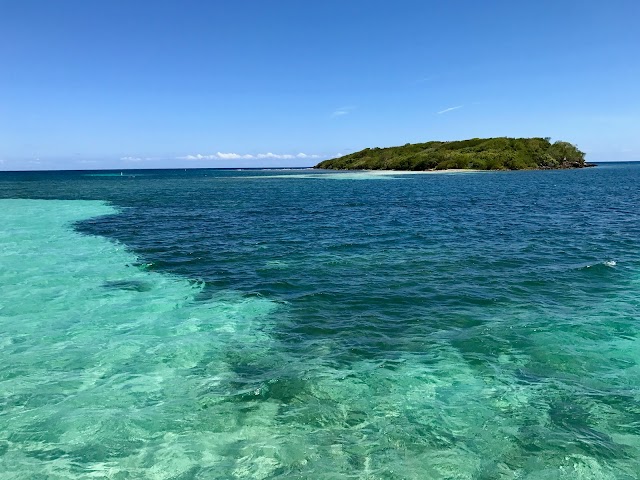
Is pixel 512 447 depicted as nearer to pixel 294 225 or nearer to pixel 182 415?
pixel 182 415

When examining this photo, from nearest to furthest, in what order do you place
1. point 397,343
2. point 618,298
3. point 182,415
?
point 182,415, point 397,343, point 618,298

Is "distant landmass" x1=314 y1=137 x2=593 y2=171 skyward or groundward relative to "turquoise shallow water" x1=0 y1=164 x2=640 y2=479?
skyward

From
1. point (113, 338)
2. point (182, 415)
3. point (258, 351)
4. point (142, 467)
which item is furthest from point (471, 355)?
point (113, 338)

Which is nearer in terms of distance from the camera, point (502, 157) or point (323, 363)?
point (323, 363)

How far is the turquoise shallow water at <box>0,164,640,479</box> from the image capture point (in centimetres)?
775

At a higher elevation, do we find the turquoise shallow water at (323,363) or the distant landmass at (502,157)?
the distant landmass at (502,157)

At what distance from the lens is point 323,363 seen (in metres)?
11.4

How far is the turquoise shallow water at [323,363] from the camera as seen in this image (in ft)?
25.4

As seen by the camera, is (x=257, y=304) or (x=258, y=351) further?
(x=257, y=304)

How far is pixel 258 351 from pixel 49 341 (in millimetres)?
6299

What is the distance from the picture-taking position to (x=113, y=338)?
43.0 ft

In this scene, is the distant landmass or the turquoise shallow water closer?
the turquoise shallow water

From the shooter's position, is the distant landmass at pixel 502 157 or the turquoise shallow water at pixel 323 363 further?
the distant landmass at pixel 502 157

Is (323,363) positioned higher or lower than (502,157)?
lower
